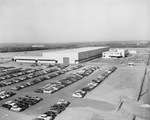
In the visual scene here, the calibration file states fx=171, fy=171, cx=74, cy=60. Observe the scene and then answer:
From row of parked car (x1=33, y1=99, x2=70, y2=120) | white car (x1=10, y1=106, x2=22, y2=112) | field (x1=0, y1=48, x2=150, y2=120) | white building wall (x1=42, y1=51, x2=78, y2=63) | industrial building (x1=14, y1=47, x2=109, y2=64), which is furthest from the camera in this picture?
industrial building (x1=14, y1=47, x2=109, y2=64)

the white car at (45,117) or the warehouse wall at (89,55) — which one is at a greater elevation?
the warehouse wall at (89,55)

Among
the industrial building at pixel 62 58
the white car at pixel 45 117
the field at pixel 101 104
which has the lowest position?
the field at pixel 101 104

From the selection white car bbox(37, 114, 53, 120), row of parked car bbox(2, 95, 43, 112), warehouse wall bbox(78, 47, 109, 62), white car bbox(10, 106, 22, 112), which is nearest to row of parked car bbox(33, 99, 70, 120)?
white car bbox(37, 114, 53, 120)

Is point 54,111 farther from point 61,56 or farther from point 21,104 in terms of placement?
point 61,56

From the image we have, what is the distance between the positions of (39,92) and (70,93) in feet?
14.7

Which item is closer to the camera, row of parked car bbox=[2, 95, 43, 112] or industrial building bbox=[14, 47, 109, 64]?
row of parked car bbox=[2, 95, 43, 112]

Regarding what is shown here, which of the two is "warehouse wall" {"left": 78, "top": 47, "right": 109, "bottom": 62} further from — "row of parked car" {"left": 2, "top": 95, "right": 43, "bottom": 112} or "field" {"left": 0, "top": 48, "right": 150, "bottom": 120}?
"row of parked car" {"left": 2, "top": 95, "right": 43, "bottom": 112}

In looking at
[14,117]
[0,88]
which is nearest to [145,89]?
[14,117]

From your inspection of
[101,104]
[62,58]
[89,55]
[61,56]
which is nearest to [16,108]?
[101,104]

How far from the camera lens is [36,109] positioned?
18312 mm

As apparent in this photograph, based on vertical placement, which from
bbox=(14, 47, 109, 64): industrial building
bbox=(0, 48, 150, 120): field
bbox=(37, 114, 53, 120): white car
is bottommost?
bbox=(0, 48, 150, 120): field

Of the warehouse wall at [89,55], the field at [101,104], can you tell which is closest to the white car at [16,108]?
the field at [101,104]

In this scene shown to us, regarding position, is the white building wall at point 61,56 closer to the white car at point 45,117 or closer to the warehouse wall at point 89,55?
the warehouse wall at point 89,55

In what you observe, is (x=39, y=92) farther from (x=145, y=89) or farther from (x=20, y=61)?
(x=20, y=61)
